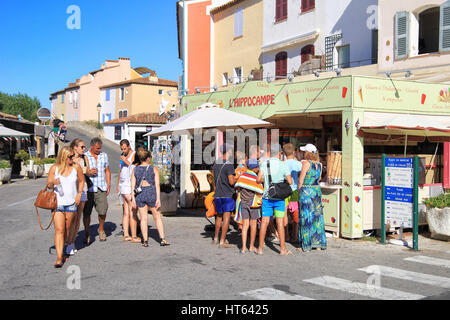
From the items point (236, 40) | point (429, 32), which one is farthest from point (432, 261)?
point (236, 40)

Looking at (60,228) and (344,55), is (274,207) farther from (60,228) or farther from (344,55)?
(344,55)

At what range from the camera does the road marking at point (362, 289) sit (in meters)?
5.38

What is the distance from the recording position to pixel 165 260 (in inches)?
282

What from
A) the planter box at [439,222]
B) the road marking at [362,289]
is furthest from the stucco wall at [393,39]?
the road marking at [362,289]

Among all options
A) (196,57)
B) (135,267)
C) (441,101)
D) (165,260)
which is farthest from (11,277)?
(196,57)

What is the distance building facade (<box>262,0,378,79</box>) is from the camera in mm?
18172

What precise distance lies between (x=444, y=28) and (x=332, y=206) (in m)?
7.95

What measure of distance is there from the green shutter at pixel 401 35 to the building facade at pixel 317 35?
2118mm

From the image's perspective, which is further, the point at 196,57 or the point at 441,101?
the point at 196,57

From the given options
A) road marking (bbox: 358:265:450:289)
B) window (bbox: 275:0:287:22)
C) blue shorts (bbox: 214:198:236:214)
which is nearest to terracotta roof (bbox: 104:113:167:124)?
window (bbox: 275:0:287:22)

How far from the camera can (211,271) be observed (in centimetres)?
653

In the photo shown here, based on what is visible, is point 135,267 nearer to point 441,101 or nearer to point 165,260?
point 165,260

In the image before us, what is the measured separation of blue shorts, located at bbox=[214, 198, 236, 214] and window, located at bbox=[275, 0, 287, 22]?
53.7ft
